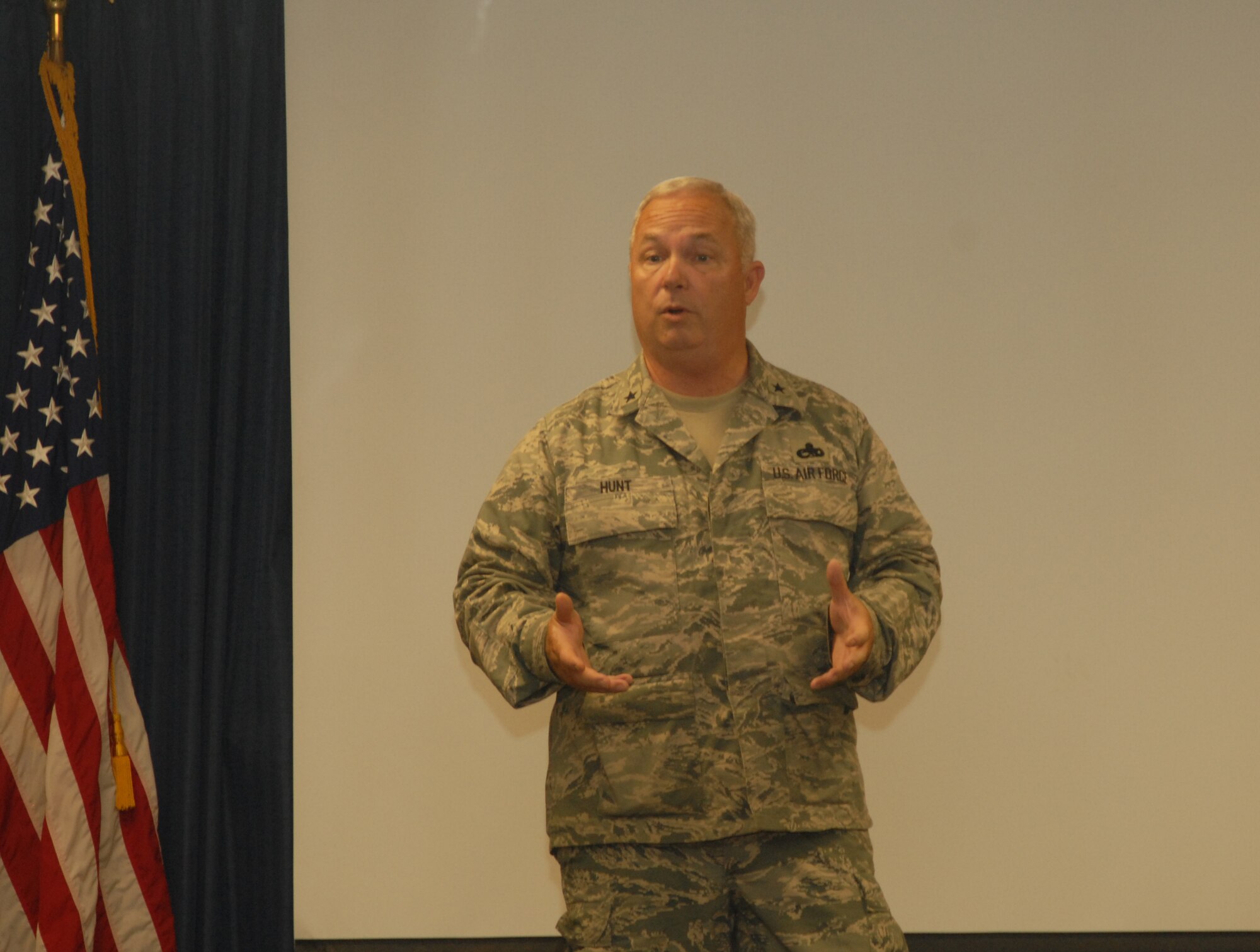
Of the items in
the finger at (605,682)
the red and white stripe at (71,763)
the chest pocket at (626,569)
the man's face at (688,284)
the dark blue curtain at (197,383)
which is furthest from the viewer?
the dark blue curtain at (197,383)

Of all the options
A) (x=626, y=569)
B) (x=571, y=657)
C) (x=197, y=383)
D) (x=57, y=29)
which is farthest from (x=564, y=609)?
(x=57, y=29)

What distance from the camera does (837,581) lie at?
202 cm

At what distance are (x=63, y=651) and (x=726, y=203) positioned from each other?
1959 mm

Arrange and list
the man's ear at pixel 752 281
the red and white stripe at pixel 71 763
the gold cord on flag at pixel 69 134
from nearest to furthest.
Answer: the man's ear at pixel 752 281
the red and white stripe at pixel 71 763
the gold cord on flag at pixel 69 134

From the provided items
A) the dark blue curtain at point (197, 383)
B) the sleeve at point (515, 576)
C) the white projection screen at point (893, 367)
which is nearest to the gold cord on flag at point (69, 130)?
the dark blue curtain at point (197, 383)

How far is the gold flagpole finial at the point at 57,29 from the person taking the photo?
3.25m

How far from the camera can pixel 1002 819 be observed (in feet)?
11.1

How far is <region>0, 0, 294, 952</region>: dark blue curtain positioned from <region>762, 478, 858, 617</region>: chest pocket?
168cm

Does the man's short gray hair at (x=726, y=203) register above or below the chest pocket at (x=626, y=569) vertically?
above

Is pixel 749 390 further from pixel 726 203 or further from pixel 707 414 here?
pixel 726 203

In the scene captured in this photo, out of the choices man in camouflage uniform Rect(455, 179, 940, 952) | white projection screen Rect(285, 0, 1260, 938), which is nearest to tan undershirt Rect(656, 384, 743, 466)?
man in camouflage uniform Rect(455, 179, 940, 952)

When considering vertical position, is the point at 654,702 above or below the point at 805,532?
below

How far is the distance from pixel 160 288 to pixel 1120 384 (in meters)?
2.57

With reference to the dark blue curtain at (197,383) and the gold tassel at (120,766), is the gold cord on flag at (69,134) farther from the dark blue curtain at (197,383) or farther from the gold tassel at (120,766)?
the dark blue curtain at (197,383)
